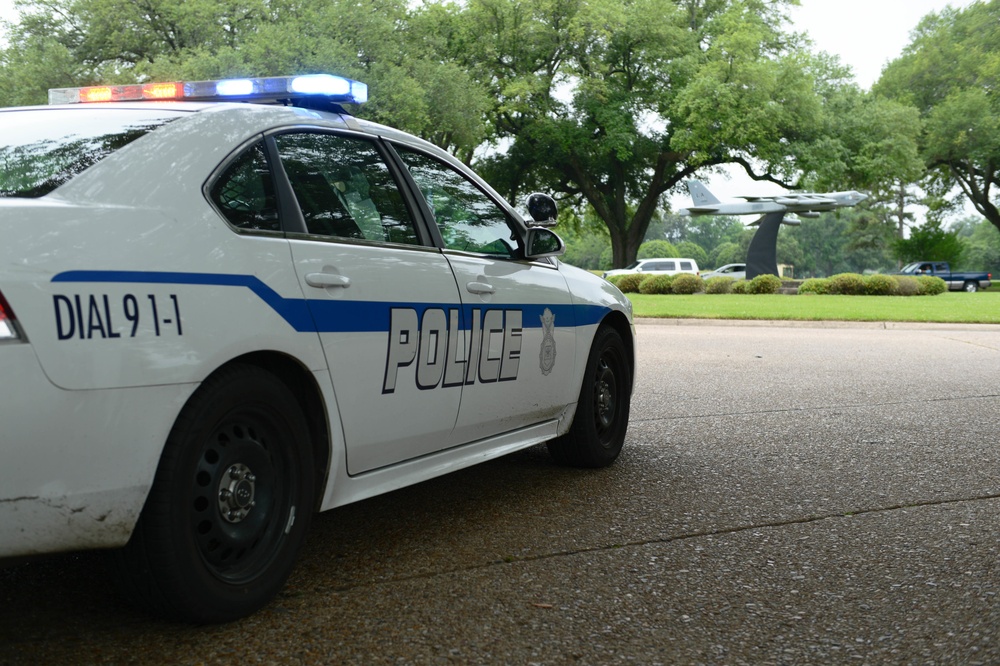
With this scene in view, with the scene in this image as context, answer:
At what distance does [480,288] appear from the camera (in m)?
4.37

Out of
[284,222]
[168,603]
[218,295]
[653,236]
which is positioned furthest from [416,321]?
[653,236]

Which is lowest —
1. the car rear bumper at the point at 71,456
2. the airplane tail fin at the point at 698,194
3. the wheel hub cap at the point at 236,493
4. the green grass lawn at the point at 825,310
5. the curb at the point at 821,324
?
the curb at the point at 821,324

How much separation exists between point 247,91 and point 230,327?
122cm

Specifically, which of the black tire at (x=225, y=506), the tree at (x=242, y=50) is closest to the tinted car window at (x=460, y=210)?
the black tire at (x=225, y=506)

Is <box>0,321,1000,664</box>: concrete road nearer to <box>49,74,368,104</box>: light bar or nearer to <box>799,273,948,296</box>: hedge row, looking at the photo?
<box>49,74,368,104</box>: light bar

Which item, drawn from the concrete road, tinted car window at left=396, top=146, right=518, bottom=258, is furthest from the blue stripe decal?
the concrete road

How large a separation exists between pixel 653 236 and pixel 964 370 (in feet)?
Answer: 569

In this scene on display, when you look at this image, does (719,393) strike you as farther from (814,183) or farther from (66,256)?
(814,183)

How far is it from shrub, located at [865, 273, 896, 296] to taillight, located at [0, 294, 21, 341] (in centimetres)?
3291

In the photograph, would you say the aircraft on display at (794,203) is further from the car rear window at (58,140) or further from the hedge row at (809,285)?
the car rear window at (58,140)

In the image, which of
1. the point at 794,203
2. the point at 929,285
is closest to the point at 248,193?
the point at 929,285

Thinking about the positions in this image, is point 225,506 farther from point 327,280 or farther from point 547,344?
point 547,344

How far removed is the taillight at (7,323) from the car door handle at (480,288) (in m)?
2.03

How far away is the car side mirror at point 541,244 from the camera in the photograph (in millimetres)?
4949
